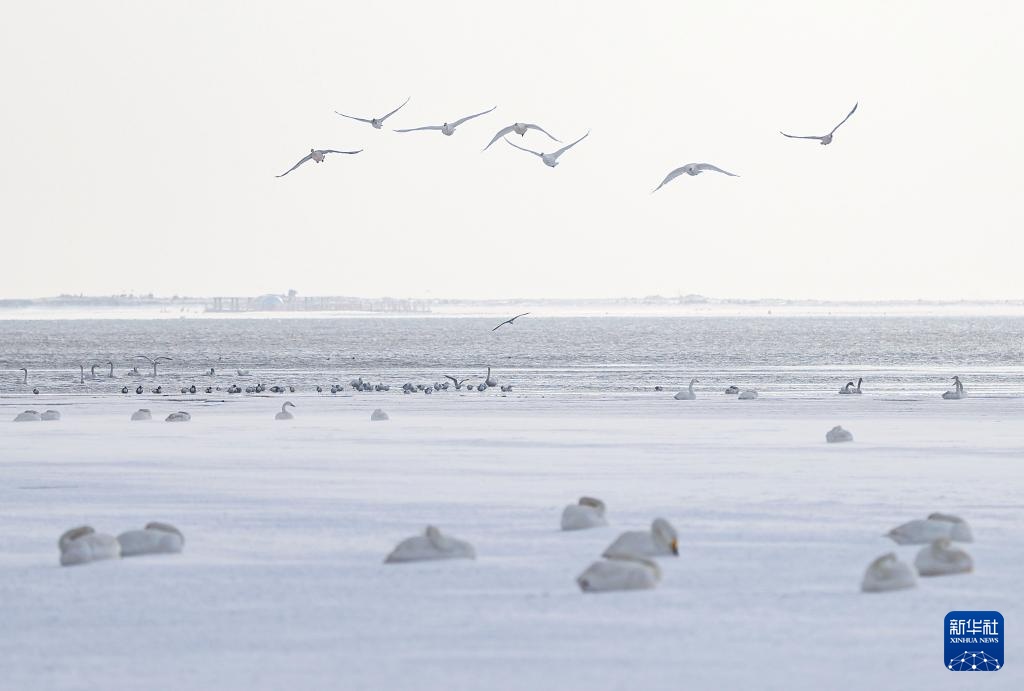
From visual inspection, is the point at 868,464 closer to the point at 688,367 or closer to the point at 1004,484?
the point at 1004,484

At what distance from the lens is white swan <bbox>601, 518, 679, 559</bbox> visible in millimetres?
13148

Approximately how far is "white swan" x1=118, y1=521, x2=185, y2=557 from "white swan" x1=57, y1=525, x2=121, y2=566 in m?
0.12

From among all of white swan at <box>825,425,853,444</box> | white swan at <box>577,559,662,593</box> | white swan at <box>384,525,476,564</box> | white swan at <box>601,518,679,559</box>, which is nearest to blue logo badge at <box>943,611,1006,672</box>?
white swan at <box>577,559,662,593</box>

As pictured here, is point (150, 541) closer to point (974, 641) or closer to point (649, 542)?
point (649, 542)

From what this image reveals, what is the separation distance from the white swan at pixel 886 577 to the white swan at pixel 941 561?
1.87 ft

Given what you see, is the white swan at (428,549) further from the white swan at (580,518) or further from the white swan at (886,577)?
the white swan at (886,577)

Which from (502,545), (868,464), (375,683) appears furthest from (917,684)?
(868,464)

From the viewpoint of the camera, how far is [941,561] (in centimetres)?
1249

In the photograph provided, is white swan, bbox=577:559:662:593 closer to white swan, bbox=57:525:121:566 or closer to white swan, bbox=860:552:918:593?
white swan, bbox=860:552:918:593

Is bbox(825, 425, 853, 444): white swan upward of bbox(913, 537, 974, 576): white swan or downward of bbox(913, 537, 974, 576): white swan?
downward

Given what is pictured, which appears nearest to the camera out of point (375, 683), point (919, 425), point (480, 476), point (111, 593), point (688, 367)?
point (375, 683)

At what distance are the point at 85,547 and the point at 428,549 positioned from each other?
2929 mm

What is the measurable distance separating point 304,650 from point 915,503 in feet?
29.2

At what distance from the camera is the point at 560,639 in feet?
34.5
